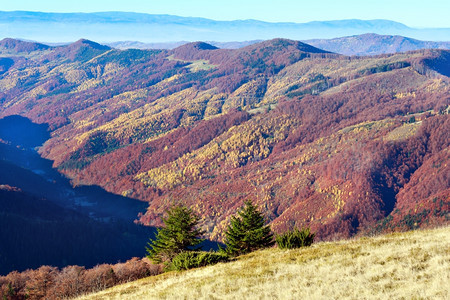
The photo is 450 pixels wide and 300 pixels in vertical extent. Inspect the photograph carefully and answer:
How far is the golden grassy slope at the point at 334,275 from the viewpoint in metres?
26.0

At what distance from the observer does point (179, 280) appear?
3825 cm

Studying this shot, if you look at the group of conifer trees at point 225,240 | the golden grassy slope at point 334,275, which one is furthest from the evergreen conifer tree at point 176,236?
the golden grassy slope at point 334,275

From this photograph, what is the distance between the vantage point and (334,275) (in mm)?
29984

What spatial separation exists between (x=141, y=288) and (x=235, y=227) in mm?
23774

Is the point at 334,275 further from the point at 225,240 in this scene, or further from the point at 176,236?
the point at 176,236

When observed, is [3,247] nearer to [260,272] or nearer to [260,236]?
[260,236]

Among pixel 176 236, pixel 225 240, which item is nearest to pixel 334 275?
pixel 225 240

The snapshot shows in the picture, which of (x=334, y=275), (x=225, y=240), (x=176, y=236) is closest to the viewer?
(x=334, y=275)

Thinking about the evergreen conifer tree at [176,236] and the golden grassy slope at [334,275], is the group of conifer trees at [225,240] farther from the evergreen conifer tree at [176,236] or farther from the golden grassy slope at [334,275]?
the golden grassy slope at [334,275]

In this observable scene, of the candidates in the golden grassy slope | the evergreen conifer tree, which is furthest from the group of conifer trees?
the golden grassy slope

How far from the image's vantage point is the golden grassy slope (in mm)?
25984

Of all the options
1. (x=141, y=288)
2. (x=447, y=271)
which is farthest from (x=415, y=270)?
(x=141, y=288)

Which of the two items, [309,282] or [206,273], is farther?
[206,273]

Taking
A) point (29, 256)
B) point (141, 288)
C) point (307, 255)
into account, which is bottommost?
point (29, 256)
